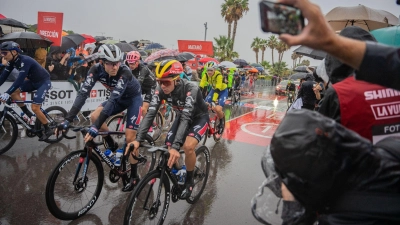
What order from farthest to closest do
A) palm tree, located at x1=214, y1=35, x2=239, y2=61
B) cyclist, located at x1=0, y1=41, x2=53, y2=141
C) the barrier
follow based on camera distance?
palm tree, located at x1=214, y1=35, x2=239, y2=61, the barrier, cyclist, located at x1=0, y1=41, x2=53, y2=141

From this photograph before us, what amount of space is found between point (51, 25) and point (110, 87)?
748 cm

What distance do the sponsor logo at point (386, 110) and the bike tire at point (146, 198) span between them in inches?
87.8

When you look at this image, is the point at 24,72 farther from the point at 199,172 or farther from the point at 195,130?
the point at 199,172

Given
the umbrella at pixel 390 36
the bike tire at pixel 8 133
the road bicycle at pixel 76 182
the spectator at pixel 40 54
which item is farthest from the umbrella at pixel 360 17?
the spectator at pixel 40 54

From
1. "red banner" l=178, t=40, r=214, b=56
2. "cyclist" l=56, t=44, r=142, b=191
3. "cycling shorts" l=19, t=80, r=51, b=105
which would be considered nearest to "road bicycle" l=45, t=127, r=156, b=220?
"cyclist" l=56, t=44, r=142, b=191

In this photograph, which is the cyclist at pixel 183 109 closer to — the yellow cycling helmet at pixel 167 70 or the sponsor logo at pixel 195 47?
the yellow cycling helmet at pixel 167 70

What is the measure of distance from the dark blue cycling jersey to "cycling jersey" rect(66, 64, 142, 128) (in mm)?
2242

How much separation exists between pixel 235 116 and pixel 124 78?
8505 millimetres

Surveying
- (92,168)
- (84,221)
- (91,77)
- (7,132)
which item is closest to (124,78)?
(91,77)

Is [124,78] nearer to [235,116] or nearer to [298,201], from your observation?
[298,201]

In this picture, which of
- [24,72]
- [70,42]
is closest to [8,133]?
[24,72]

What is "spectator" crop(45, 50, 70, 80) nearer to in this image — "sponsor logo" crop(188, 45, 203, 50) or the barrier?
the barrier

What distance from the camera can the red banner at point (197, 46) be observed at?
1021 inches

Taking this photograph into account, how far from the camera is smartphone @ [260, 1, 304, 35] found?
1032mm
